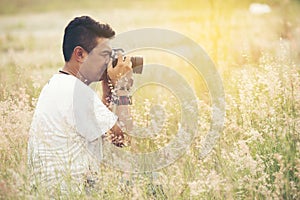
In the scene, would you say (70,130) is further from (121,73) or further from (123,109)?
(121,73)

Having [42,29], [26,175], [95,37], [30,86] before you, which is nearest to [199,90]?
[30,86]

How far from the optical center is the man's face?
347 centimetres

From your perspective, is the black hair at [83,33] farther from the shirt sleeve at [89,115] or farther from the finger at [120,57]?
the shirt sleeve at [89,115]

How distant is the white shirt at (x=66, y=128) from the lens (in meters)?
3.23

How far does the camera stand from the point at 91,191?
3.22 m

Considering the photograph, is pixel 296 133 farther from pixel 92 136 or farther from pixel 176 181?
pixel 92 136

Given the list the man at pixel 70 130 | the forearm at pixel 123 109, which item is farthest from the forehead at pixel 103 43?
the forearm at pixel 123 109

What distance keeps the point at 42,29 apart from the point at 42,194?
12.4m

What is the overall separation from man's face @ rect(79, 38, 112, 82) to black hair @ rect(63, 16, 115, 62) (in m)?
0.04

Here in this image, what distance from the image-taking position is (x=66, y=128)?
10.6 feet

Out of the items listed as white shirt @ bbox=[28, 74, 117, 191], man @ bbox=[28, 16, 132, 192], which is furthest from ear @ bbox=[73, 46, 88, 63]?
white shirt @ bbox=[28, 74, 117, 191]

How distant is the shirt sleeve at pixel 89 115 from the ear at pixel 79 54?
0.81ft

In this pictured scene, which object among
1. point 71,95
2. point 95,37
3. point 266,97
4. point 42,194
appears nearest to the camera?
point 42,194

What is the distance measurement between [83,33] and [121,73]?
0.35 metres
